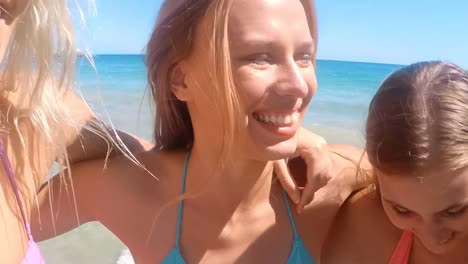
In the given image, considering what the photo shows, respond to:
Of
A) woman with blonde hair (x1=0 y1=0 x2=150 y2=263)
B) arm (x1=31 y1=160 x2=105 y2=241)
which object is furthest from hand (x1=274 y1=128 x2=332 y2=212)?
woman with blonde hair (x1=0 y1=0 x2=150 y2=263)

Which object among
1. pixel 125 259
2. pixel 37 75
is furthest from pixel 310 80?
pixel 125 259

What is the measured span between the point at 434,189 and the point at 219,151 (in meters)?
0.73

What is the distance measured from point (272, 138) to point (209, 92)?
0.27 m

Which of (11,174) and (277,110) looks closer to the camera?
(11,174)

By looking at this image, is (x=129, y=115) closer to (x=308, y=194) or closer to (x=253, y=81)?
(x=308, y=194)

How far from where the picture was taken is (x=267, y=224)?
2.08 metres

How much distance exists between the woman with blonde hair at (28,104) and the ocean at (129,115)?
0.13 meters

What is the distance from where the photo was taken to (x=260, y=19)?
174 cm

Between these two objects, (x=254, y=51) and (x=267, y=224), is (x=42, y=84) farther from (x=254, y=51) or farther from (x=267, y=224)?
(x=267, y=224)

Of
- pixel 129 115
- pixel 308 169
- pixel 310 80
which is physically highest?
pixel 310 80

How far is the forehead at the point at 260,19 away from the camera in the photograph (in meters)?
1.73

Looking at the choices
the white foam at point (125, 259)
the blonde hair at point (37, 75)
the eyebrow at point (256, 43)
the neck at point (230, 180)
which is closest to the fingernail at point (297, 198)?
the neck at point (230, 180)

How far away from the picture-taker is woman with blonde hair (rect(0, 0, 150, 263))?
5.36 ft

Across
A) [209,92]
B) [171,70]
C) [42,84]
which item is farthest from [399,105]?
[42,84]
